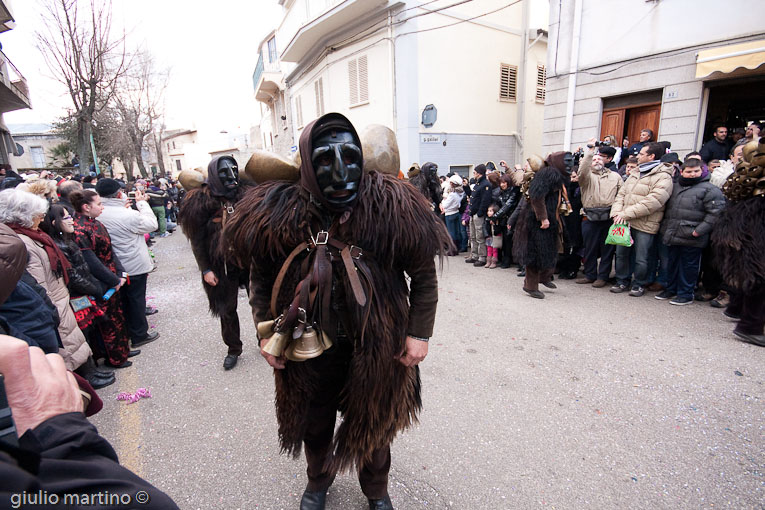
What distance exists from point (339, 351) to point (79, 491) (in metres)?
1.19

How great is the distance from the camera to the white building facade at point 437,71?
40.0 feet

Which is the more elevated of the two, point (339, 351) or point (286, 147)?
point (286, 147)

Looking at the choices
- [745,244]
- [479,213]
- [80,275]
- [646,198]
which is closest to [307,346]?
[80,275]

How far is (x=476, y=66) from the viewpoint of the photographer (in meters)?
13.5

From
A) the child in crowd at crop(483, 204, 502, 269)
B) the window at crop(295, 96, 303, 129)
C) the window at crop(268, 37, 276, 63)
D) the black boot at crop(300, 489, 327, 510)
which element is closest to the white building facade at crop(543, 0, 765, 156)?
the child in crowd at crop(483, 204, 502, 269)

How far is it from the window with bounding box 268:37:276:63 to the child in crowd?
72.9ft

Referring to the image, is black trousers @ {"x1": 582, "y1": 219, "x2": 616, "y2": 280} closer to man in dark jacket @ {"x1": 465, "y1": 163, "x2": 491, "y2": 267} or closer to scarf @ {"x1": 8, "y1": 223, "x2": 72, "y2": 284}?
man in dark jacket @ {"x1": 465, "y1": 163, "x2": 491, "y2": 267}

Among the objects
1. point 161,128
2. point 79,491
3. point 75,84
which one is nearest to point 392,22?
point 75,84

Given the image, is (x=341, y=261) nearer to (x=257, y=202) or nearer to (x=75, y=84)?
(x=257, y=202)

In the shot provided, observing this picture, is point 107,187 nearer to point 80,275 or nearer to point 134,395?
point 80,275

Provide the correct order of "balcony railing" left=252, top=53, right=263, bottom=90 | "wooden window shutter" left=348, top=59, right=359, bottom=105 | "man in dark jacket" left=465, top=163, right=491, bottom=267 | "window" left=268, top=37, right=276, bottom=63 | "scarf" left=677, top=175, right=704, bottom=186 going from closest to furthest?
"scarf" left=677, top=175, right=704, bottom=186, "man in dark jacket" left=465, top=163, right=491, bottom=267, "wooden window shutter" left=348, top=59, right=359, bottom=105, "window" left=268, top=37, right=276, bottom=63, "balcony railing" left=252, top=53, right=263, bottom=90

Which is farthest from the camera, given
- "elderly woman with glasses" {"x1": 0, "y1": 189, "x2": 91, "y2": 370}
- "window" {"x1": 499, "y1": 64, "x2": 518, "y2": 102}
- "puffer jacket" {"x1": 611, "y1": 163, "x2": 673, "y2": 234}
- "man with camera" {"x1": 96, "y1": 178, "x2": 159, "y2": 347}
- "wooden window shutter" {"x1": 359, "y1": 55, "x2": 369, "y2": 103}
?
"window" {"x1": 499, "y1": 64, "x2": 518, "y2": 102}

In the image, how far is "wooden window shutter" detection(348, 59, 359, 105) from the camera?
45.0ft

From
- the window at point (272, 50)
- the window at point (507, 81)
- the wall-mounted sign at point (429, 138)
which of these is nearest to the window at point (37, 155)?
the window at point (272, 50)
